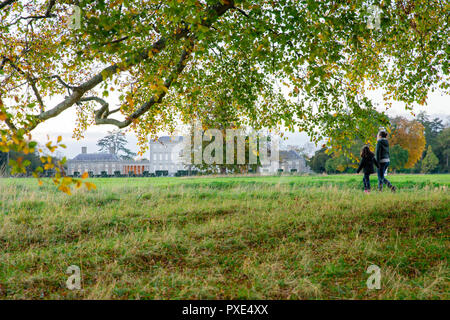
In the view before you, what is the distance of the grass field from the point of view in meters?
4.54

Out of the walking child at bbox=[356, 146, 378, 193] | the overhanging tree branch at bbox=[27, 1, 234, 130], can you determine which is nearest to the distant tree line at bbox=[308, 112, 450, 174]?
the walking child at bbox=[356, 146, 378, 193]

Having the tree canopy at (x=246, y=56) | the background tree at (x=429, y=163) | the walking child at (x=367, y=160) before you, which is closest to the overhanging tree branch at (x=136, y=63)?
the tree canopy at (x=246, y=56)

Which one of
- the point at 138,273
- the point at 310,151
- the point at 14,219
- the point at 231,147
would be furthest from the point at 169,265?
the point at 310,151

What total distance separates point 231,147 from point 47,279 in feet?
81.8

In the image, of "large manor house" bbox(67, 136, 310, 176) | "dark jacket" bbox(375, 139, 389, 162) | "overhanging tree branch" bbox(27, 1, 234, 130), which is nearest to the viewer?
"overhanging tree branch" bbox(27, 1, 234, 130)

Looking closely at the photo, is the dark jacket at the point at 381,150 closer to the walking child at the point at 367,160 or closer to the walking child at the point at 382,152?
the walking child at the point at 382,152

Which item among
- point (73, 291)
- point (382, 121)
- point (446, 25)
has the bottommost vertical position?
point (73, 291)

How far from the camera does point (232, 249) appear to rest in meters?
6.28

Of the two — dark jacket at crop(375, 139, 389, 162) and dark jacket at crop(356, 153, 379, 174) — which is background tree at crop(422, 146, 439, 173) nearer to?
dark jacket at crop(356, 153, 379, 174)

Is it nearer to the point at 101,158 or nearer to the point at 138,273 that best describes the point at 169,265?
the point at 138,273

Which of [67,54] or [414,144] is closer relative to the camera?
[67,54]

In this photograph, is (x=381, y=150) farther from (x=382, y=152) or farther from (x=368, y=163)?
(x=368, y=163)

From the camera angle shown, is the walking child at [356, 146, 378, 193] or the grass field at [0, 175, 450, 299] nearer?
the grass field at [0, 175, 450, 299]

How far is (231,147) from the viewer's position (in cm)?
2955
